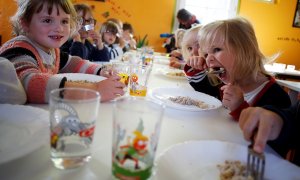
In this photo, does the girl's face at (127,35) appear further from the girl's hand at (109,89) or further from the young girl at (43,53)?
the girl's hand at (109,89)

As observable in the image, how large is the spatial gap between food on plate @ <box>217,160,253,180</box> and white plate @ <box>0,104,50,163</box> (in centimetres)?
33

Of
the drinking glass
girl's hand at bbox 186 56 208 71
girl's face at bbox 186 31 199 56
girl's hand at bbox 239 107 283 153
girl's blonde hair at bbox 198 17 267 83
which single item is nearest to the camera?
A: the drinking glass

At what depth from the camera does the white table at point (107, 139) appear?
416 mm

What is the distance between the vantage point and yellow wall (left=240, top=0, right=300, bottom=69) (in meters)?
4.41

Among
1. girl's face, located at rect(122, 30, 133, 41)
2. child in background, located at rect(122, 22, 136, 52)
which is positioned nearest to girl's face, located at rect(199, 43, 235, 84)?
child in background, located at rect(122, 22, 136, 52)

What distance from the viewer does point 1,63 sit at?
65 cm

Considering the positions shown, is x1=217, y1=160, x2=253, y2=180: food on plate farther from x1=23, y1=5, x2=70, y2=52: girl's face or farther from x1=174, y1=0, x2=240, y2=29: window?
x1=174, y1=0, x2=240, y2=29: window

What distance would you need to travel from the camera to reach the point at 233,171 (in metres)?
0.48

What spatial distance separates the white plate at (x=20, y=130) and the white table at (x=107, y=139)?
2cm

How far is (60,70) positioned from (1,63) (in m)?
0.66

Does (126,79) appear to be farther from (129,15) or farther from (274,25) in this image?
(274,25)

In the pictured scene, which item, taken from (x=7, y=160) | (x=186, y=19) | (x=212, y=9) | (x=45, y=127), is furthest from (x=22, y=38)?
(x=212, y=9)

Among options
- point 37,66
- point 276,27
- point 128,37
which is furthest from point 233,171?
point 276,27

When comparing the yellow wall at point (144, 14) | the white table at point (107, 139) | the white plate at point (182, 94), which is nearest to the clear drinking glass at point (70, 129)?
the white table at point (107, 139)
